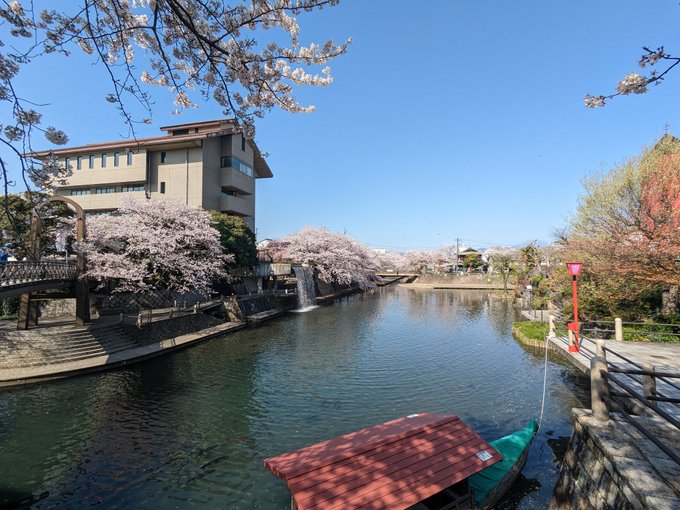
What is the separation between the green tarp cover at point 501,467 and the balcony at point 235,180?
1424 inches

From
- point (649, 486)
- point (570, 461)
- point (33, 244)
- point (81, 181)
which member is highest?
point (81, 181)

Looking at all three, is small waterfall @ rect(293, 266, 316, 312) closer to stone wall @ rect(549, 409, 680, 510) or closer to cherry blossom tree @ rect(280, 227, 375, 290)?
cherry blossom tree @ rect(280, 227, 375, 290)

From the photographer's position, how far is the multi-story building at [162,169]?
117 feet

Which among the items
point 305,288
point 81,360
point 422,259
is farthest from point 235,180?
point 422,259

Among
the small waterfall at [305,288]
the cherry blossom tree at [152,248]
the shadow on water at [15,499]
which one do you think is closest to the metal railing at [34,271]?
the cherry blossom tree at [152,248]

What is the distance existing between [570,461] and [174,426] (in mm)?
11647

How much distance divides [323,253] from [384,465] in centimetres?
4561

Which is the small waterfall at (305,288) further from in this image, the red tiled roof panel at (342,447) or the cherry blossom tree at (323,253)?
the red tiled roof panel at (342,447)

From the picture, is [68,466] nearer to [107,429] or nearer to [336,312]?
[107,429]

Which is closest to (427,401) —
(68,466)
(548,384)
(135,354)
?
(548,384)

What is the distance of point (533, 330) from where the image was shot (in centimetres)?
2456

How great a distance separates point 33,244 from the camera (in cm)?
1731

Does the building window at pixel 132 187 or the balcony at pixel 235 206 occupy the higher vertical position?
the building window at pixel 132 187

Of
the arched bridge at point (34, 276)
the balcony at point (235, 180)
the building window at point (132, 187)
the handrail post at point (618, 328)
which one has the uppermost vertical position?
the balcony at point (235, 180)
